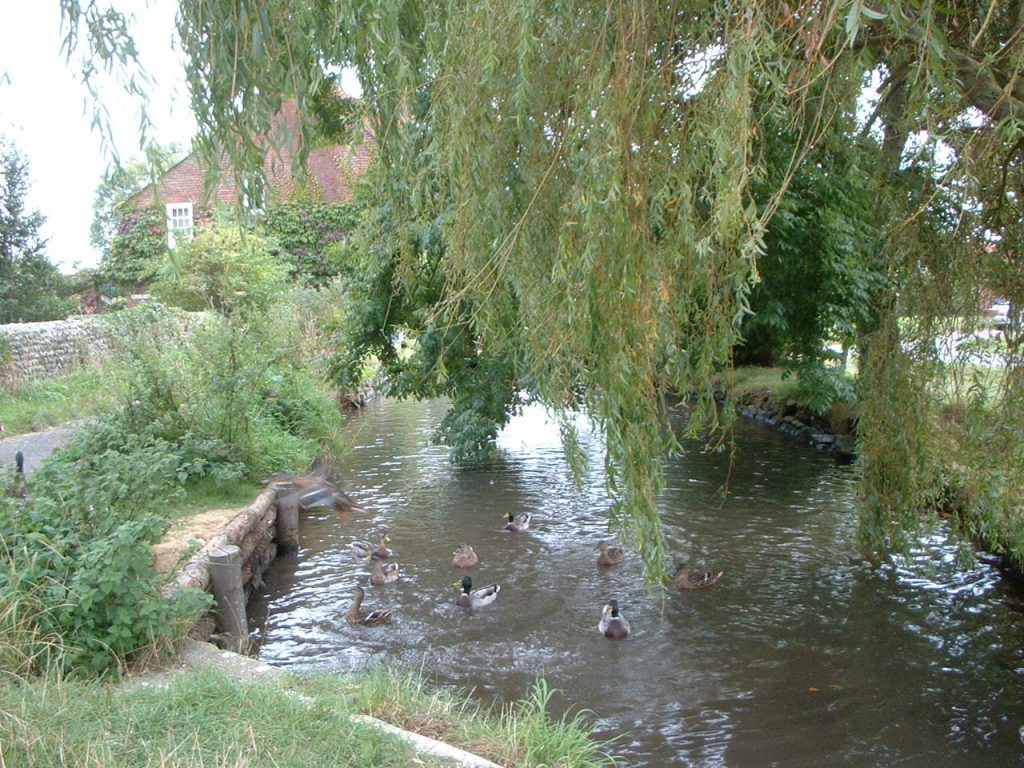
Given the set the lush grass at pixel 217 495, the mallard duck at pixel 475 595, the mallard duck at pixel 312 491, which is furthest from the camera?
the mallard duck at pixel 312 491

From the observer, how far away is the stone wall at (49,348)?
16.4 metres

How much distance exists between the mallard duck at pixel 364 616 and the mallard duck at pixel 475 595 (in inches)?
28.8

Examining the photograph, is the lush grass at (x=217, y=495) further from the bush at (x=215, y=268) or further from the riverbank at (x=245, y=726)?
the bush at (x=215, y=268)

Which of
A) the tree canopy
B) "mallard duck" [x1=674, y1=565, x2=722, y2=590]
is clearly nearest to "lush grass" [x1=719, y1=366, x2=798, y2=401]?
"mallard duck" [x1=674, y1=565, x2=722, y2=590]

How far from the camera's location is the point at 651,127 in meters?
4.38

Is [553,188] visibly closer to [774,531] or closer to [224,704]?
[224,704]

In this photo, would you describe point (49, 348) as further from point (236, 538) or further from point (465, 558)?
point (465, 558)

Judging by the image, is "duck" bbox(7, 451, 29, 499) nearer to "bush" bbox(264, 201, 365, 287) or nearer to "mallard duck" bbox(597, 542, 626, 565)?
"mallard duck" bbox(597, 542, 626, 565)

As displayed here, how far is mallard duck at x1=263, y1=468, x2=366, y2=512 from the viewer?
36.4ft

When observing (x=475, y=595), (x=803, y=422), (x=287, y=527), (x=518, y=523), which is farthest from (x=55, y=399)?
(x=803, y=422)

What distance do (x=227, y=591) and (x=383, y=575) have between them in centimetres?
237

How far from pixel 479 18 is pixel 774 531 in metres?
8.51

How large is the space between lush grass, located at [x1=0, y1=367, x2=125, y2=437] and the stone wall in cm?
32

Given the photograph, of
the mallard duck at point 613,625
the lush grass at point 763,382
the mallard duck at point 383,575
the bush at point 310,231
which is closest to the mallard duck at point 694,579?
the mallard duck at point 613,625
